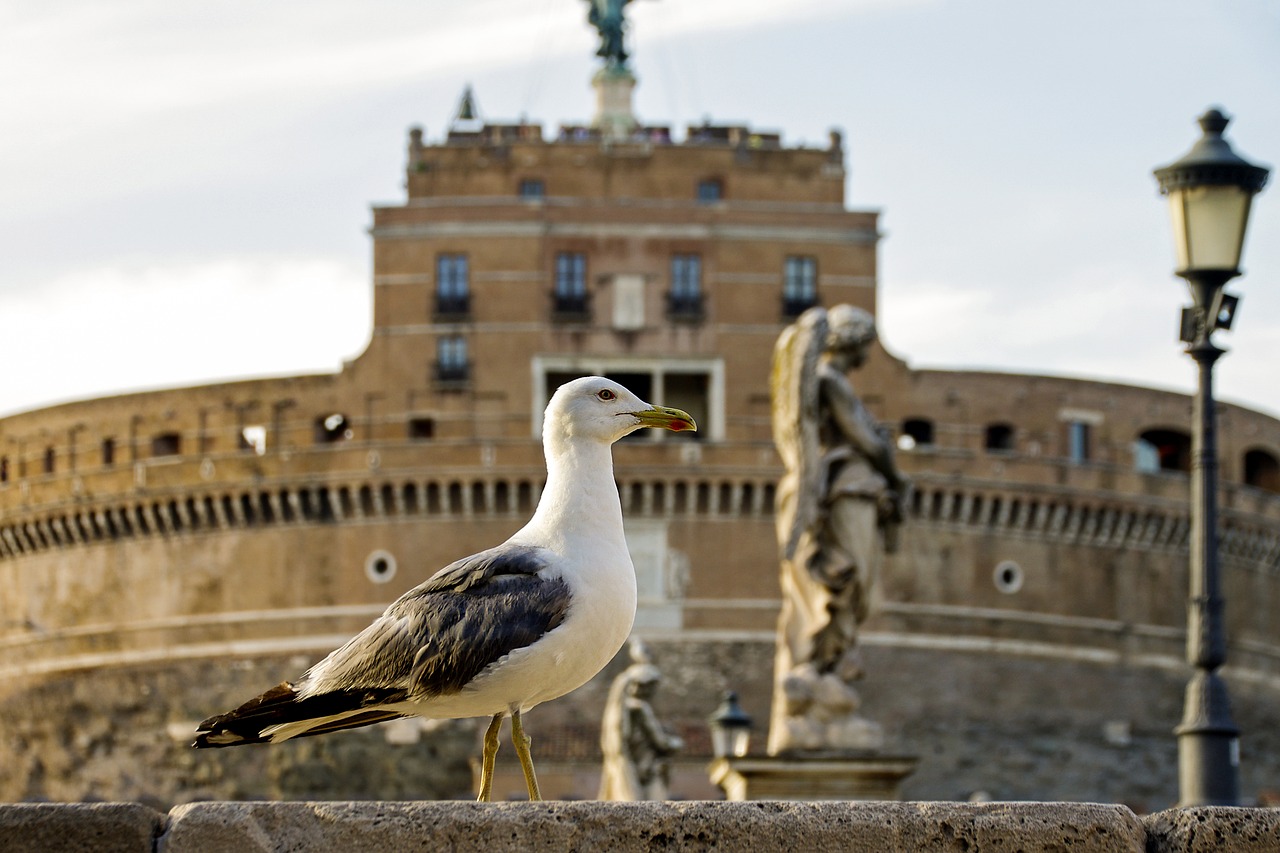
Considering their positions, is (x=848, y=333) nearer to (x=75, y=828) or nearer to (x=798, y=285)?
(x=75, y=828)

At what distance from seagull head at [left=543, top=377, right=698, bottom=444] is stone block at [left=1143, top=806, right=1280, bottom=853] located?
118 cm

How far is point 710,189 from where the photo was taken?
5256 centimetres

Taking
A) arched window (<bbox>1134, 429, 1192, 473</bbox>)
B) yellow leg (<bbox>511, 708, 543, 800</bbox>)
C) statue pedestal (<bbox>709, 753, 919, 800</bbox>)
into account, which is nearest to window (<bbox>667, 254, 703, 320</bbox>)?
arched window (<bbox>1134, 429, 1192, 473</bbox>)

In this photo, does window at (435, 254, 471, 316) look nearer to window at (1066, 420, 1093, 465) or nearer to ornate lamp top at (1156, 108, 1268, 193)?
window at (1066, 420, 1093, 465)

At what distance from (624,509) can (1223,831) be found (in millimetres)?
Result: 46640

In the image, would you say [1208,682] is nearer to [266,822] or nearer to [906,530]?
[266,822]

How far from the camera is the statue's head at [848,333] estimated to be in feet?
40.1

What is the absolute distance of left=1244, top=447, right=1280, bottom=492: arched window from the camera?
185ft

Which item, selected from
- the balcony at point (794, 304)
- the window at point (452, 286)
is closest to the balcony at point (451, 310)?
the window at point (452, 286)

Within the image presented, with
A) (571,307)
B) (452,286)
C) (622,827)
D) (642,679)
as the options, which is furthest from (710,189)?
(622,827)

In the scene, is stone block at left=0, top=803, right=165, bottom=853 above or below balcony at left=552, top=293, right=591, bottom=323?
below

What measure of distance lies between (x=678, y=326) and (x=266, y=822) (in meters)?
46.6

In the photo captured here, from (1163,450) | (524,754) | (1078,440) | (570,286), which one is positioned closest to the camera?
(524,754)

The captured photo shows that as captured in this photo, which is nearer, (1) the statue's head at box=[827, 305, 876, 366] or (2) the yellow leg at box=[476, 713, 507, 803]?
(2) the yellow leg at box=[476, 713, 507, 803]
